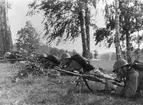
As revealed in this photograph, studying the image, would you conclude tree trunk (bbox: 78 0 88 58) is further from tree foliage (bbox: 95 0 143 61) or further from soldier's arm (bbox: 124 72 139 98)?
soldier's arm (bbox: 124 72 139 98)

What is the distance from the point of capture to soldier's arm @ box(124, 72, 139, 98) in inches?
202

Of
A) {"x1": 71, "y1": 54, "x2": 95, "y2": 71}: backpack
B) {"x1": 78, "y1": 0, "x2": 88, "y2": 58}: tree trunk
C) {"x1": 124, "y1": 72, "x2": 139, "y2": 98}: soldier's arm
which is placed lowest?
{"x1": 124, "y1": 72, "x2": 139, "y2": 98}: soldier's arm

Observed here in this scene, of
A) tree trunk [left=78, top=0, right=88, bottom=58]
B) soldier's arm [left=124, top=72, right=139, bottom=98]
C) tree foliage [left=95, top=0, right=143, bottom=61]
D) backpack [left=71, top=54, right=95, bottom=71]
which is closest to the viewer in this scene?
soldier's arm [left=124, top=72, right=139, bottom=98]

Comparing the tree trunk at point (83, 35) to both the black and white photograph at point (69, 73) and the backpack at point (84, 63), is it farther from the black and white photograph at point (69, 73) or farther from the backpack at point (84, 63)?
the backpack at point (84, 63)

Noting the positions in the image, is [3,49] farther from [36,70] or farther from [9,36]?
[36,70]

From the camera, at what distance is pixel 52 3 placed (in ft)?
55.8

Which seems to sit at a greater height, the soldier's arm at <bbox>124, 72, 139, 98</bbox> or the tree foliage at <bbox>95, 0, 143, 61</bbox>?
the tree foliage at <bbox>95, 0, 143, 61</bbox>

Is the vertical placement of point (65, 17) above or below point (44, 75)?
above

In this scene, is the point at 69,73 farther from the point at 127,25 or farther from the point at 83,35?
the point at 127,25

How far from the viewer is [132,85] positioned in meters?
5.17

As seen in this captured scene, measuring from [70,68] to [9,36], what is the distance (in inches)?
1301

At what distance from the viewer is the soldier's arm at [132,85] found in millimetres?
5133

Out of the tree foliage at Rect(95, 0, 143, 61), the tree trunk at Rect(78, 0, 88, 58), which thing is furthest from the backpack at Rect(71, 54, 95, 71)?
the tree foliage at Rect(95, 0, 143, 61)

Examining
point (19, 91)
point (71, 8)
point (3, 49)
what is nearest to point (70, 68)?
point (19, 91)
